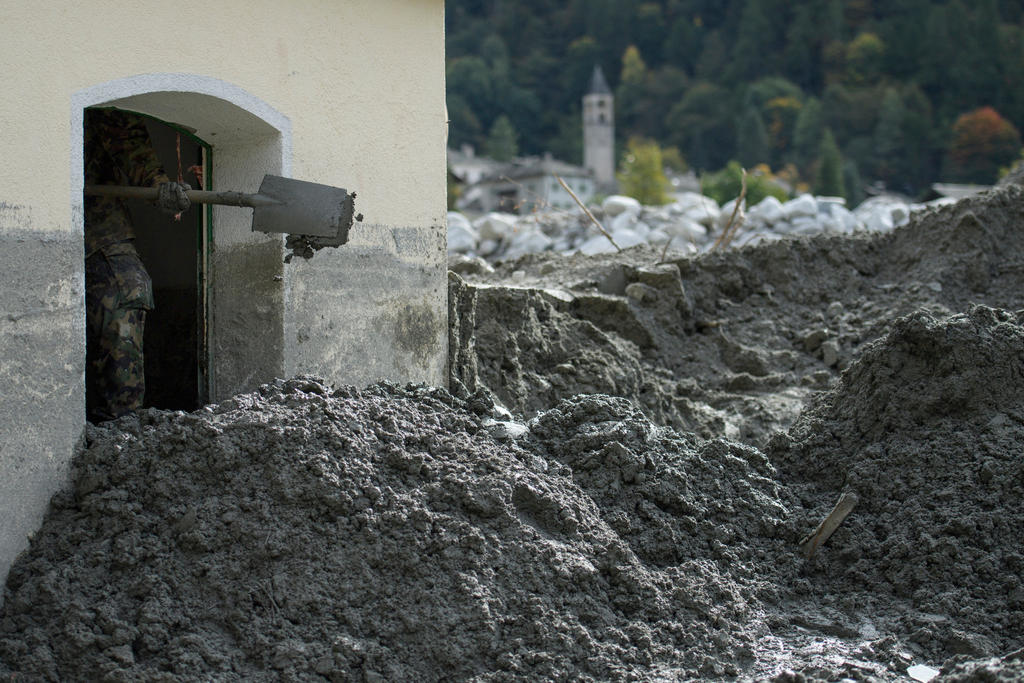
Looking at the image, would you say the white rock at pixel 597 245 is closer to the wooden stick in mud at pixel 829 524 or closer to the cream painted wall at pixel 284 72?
the cream painted wall at pixel 284 72

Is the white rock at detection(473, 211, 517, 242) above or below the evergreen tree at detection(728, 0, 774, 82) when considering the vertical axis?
below

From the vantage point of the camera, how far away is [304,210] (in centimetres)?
559

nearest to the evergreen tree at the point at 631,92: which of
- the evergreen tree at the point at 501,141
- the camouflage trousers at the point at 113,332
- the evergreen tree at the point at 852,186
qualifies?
the evergreen tree at the point at 501,141

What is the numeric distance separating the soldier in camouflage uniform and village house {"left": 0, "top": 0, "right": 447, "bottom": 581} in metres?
0.29

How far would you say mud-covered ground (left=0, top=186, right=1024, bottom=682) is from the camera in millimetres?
4371

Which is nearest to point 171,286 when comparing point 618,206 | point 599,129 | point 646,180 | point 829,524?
point 829,524

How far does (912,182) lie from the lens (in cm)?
7481

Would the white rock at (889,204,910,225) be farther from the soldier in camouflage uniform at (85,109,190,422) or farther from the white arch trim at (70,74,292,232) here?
the soldier in camouflage uniform at (85,109,190,422)

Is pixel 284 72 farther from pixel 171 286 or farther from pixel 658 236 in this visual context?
pixel 658 236

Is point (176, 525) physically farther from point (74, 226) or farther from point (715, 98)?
point (715, 98)

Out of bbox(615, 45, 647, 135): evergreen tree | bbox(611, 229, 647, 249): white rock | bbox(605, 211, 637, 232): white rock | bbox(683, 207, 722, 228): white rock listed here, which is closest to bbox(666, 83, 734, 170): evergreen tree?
bbox(615, 45, 647, 135): evergreen tree

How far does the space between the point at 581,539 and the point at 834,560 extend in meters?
1.37

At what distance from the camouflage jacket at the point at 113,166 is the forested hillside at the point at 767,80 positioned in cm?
6259

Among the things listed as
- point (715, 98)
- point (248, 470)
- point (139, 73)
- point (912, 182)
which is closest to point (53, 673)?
point (248, 470)
